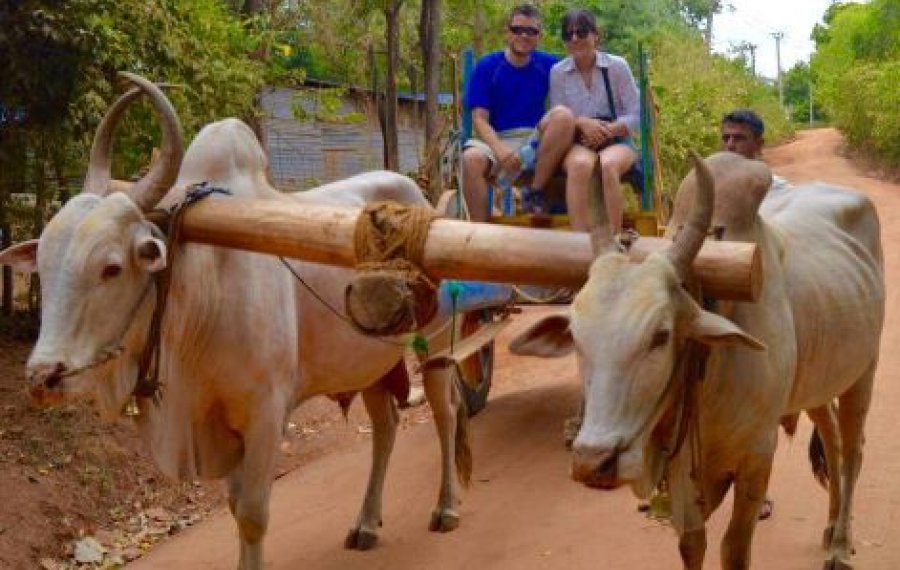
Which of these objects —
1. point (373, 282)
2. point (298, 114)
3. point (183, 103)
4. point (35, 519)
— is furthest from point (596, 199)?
point (298, 114)

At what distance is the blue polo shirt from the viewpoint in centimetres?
647

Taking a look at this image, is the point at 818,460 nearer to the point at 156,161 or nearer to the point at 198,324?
the point at 198,324

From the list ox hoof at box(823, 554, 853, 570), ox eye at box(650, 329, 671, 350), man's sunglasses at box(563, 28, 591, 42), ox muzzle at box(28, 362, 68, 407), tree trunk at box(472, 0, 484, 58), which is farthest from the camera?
tree trunk at box(472, 0, 484, 58)

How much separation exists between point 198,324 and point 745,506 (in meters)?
2.10

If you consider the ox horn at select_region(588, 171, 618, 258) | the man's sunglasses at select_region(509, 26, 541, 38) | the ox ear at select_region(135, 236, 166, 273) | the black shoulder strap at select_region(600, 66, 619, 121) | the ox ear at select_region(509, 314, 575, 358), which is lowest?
the ox ear at select_region(509, 314, 575, 358)

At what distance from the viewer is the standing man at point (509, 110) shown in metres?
6.13

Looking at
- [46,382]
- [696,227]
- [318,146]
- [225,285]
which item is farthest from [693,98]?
[46,382]

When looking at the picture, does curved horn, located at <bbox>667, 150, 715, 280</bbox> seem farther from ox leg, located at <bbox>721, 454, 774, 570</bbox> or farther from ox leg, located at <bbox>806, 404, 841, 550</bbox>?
ox leg, located at <bbox>806, 404, 841, 550</bbox>

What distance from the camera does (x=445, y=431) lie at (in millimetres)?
6277

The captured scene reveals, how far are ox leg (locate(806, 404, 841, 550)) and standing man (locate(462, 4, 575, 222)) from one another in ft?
6.02

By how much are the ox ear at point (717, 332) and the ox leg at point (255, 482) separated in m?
1.95

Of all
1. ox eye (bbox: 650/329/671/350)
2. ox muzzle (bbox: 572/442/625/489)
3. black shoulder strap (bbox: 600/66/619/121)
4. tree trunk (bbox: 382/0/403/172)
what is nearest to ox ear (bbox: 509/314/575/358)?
ox eye (bbox: 650/329/671/350)

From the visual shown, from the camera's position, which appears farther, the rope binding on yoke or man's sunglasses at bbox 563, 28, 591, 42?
man's sunglasses at bbox 563, 28, 591, 42

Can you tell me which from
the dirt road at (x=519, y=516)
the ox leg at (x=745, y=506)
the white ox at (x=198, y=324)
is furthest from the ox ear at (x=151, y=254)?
the dirt road at (x=519, y=516)
